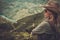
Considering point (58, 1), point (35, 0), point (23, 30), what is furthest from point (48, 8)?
point (35, 0)

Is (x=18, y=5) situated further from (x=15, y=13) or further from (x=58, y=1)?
(x=58, y=1)

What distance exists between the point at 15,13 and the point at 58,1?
1.01ft

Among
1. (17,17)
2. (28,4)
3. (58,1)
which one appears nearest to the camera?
(58,1)

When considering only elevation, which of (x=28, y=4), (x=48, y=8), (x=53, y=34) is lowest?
(x=53, y=34)

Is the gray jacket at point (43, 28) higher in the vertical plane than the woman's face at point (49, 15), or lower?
lower

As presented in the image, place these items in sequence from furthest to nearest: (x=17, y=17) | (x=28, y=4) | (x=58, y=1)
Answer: (x=28, y=4), (x=17, y=17), (x=58, y=1)

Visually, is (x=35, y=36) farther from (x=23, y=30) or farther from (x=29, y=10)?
(x=29, y=10)

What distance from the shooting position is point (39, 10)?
3.22 feet

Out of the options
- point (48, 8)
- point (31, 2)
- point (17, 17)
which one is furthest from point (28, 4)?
point (48, 8)

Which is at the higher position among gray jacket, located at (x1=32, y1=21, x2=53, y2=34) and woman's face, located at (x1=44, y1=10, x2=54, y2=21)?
woman's face, located at (x1=44, y1=10, x2=54, y2=21)

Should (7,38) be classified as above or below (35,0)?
below

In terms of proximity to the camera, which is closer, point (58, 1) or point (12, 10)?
point (58, 1)

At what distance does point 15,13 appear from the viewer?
1.02 meters

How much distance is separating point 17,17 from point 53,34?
238mm
